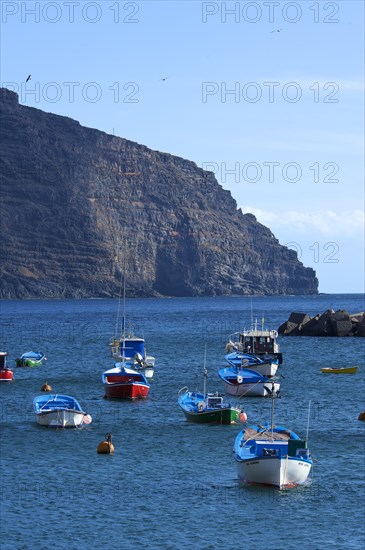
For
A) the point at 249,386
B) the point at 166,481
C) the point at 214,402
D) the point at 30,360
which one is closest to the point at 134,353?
the point at 30,360

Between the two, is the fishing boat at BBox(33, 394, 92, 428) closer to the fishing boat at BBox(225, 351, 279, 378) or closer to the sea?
the sea

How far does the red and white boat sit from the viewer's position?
80.6 meters

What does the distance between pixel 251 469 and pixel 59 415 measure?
19821 millimetres

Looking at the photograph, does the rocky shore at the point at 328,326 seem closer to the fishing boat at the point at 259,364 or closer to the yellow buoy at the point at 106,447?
the fishing boat at the point at 259,364

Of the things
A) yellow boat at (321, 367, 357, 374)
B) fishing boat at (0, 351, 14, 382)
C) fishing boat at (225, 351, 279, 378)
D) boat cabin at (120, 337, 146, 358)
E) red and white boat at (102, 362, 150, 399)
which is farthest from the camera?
boat cabin at (120, 337, 146, 358)

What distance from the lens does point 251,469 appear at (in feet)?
161

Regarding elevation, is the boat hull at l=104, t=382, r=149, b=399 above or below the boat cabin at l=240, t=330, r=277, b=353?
below

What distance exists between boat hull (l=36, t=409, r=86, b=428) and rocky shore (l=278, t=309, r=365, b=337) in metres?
102

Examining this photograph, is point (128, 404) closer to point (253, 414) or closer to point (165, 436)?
point (253, 414)

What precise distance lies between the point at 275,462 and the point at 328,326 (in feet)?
388

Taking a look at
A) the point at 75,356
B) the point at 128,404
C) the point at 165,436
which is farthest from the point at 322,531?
the point at 75,356

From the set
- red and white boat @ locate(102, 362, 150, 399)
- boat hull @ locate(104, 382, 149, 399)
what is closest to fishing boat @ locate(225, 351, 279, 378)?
red and white boat @ locate(102, 362, 150, 399)

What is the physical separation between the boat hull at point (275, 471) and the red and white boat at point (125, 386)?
31.7m

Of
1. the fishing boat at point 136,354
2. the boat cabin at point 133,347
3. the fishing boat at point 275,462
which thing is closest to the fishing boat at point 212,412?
the fishing boat at point 275,462
